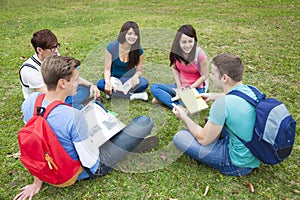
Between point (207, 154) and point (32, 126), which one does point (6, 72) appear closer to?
point (32, 126)

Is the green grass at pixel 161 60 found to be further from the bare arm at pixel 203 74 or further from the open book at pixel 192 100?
the bare arm at pixel 203 74

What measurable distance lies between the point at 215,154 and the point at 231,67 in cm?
84

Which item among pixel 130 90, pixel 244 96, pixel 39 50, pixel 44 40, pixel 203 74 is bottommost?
pixel 130 90

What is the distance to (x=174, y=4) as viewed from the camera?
35.9ft

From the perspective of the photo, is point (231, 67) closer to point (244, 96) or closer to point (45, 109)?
point (244, 96)

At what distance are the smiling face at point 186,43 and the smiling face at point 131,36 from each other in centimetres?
64

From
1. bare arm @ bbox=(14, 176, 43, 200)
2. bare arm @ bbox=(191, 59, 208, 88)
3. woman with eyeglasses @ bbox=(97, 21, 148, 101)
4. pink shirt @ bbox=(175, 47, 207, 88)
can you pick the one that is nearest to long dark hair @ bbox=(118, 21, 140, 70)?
woman with eyeglasses @ bbox=(97, 21, 148, 101)

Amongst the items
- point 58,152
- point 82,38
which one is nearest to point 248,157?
point 58,152

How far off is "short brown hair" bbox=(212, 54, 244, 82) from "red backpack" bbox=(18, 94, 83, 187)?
1434mm

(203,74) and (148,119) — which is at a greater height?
(203,74)

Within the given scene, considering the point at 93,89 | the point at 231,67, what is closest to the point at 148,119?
the point at 231,67

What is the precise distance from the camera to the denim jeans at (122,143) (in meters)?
2.73

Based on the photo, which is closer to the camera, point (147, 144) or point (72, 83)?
point (72, 83)

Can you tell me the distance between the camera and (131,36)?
3873 mm
